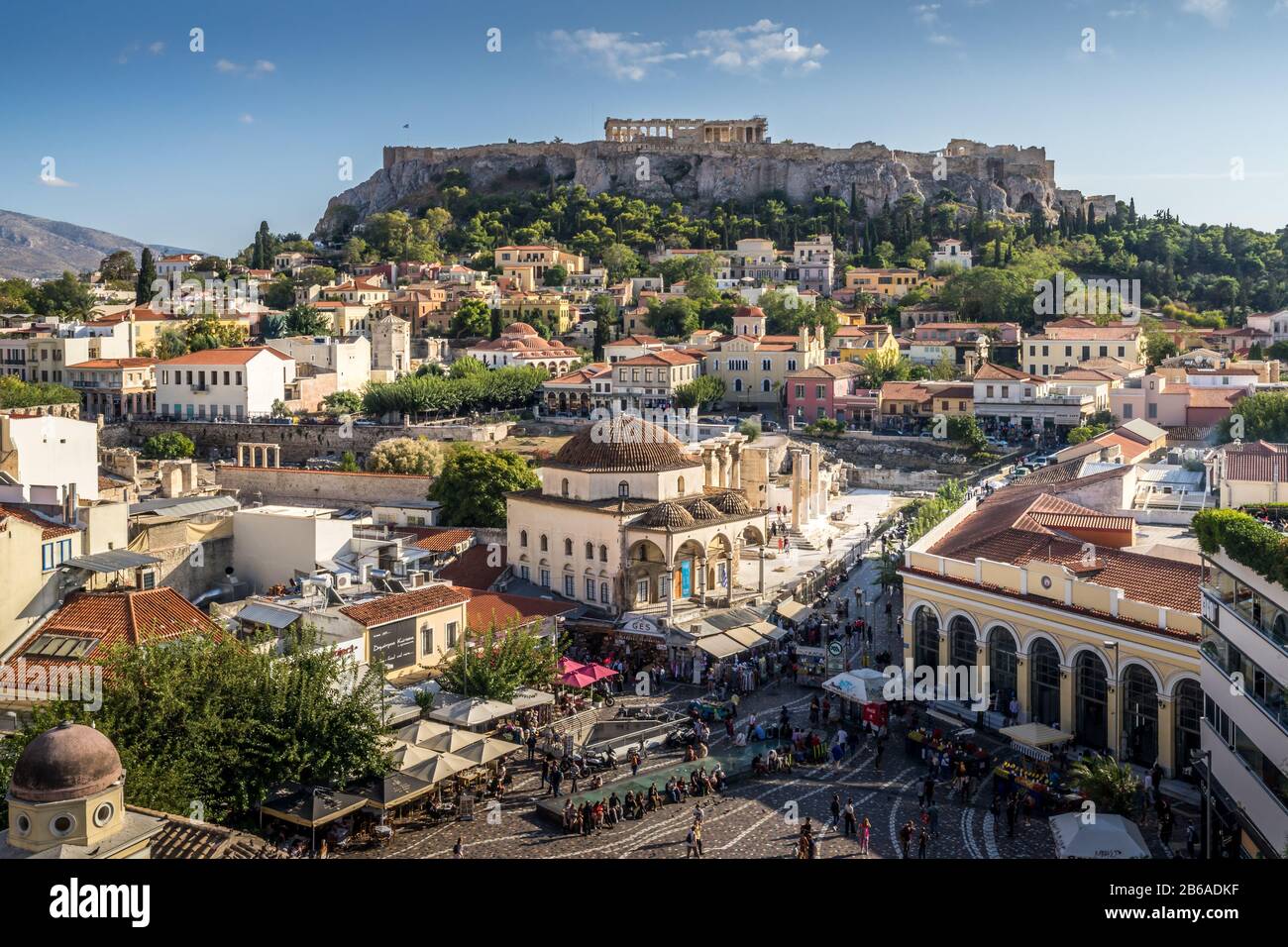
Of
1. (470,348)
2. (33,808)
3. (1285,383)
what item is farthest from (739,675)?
(470,348)

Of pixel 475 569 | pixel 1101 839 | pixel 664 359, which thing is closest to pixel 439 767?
pixel 1101 839

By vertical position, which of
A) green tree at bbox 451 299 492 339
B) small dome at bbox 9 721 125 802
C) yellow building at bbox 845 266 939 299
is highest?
yellow building at bbox 845 266 939 299

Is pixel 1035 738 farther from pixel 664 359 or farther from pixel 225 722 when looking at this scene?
pixel 664 359

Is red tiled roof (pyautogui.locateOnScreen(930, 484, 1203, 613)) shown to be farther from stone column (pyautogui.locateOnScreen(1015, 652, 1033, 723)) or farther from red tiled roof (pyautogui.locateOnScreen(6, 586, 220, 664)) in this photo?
red tiled roof (pyautogui.locateOnScreen(6, 586, 220, 664))

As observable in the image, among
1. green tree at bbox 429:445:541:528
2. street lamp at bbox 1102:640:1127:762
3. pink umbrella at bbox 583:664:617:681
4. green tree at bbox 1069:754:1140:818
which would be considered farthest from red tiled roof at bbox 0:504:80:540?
street lamp at bbox 1102:640:1127:762

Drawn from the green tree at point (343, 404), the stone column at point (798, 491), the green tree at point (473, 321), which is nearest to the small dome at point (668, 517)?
the stone column at point (798, 491)
